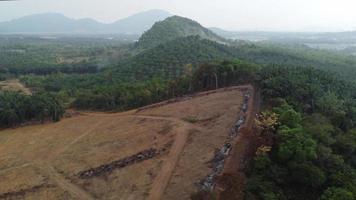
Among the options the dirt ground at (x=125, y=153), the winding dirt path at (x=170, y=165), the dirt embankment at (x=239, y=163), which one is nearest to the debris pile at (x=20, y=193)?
the dirt ground at (x=125, y=153)

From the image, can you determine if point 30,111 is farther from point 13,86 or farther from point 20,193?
point 13,86

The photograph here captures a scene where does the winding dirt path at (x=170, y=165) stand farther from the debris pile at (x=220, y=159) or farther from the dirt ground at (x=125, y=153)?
the debris pile at (x=220, y=159)

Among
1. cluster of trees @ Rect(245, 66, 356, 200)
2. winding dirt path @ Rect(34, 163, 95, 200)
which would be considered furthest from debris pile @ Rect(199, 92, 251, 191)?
winding dirt path @ Rect(34, 163, 95, 200)

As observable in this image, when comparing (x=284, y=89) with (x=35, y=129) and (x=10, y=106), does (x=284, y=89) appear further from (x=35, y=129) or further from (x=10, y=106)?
(x=10, y=106)

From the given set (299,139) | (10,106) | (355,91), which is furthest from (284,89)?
(10,106)

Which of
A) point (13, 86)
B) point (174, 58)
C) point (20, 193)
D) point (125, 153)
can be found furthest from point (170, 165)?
point (13, 86)
